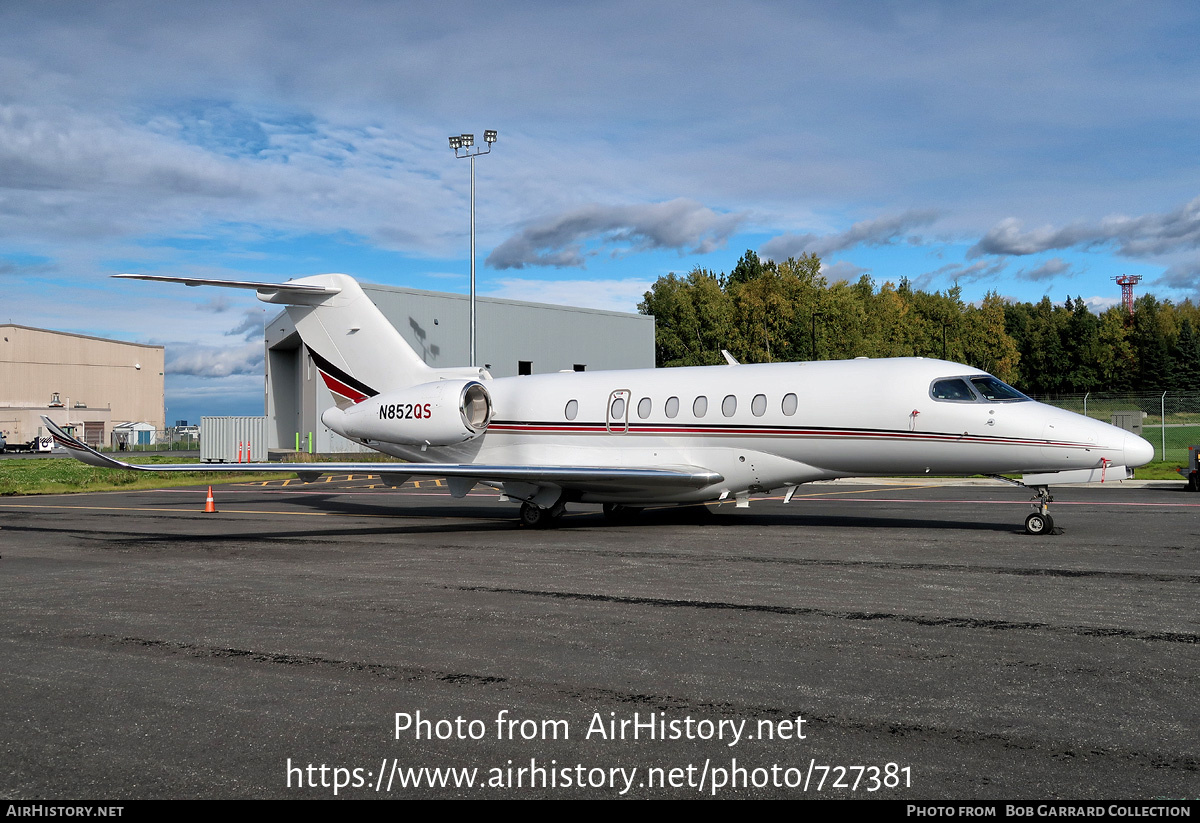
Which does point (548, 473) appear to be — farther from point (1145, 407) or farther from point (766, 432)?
point (1145, 407)

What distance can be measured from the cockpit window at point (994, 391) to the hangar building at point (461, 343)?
2639 cm

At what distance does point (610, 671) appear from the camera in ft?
19.5

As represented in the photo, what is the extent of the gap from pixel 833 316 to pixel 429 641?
218ft

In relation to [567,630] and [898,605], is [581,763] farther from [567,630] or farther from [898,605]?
[898,605]

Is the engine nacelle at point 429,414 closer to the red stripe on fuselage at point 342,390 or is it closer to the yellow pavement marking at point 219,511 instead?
the red stripe on fuselage at point 342,390

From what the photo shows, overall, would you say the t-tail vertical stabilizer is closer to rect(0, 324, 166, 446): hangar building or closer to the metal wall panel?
the metal wall panel

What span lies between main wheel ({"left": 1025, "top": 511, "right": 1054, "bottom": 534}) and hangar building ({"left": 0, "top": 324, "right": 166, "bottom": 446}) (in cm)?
8419

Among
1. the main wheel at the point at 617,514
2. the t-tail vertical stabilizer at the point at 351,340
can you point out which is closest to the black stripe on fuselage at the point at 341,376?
the t-tail vertical stabilizer at the point at 351,340

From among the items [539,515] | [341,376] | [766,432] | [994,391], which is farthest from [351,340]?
[994,391]

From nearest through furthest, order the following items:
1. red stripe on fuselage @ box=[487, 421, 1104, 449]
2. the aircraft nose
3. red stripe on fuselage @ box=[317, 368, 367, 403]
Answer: the aircraft nose
red stripe on fuselage @ box=[487, 421, 1104, 449]
red stripe on fuselage @ box=[317, 368, 367, 403]

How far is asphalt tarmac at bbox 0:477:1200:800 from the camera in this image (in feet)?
13.9

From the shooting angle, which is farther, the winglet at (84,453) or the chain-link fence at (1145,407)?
the chain-link fence at (1145,407)

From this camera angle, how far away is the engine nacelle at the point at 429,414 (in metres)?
17.5

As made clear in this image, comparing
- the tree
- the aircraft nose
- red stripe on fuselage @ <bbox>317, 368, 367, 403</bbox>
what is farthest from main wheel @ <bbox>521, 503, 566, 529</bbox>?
the tree
